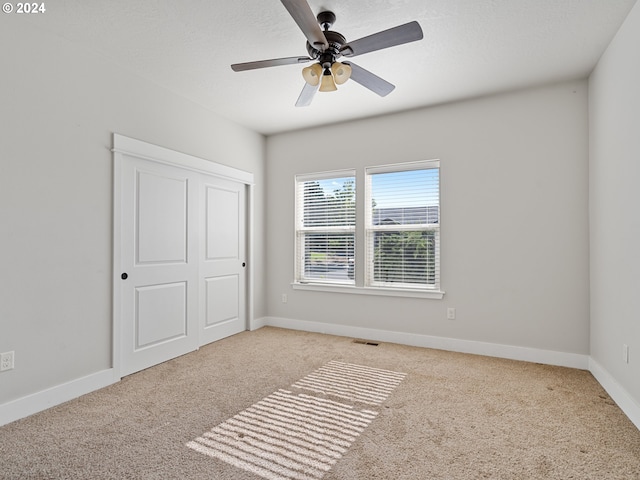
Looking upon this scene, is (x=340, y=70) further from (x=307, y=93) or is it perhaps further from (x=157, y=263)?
(x=157, y=263)

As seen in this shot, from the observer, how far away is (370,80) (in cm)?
260

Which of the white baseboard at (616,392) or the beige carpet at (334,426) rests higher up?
the white baseboard at (616,392)

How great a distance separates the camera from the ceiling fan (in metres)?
1.96

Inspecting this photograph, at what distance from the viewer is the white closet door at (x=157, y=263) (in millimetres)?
3084

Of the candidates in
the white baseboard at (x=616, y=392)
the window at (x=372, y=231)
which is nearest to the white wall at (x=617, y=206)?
the white baseboard at (x=616, y=392)

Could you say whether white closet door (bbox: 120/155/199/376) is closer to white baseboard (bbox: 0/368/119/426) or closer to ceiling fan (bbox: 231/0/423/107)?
white baseboard (bbox: 0/368/119/426)

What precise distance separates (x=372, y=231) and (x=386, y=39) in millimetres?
2425

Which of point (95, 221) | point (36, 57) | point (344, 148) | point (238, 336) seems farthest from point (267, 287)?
point (36, 57)

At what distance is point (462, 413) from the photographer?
2361 mm

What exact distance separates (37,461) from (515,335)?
12.4ft

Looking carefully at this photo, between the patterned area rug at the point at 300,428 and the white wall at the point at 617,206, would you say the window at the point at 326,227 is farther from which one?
the white wall at the point at 617,206

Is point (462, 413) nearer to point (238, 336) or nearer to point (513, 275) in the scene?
point (513, 275)

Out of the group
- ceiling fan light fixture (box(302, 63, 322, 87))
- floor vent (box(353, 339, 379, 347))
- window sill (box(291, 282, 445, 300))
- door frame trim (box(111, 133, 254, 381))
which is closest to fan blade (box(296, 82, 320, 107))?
ceiling fan light fixture (box(302, 63, 322, 87))

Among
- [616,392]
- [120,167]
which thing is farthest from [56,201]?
[616,392]
